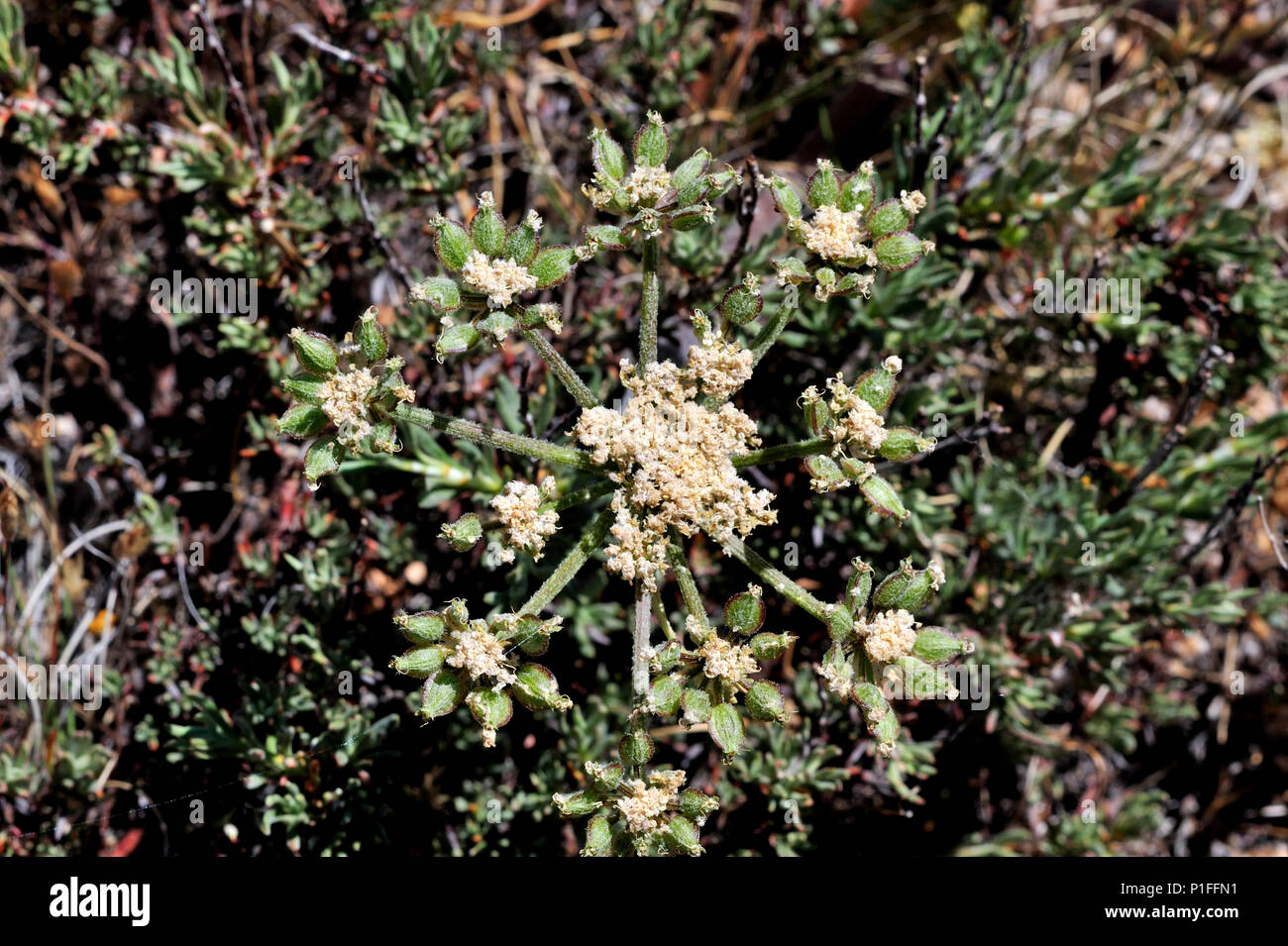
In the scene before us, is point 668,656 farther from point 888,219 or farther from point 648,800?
Answer: point 888,219

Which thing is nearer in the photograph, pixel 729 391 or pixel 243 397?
pixel 729 391

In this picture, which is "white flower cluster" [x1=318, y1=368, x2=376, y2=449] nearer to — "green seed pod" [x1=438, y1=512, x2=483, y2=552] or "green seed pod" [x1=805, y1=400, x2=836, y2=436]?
"green seed pod" [x1=438, y1=512, x2=483, y2=552]

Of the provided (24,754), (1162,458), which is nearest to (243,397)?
(24,754)

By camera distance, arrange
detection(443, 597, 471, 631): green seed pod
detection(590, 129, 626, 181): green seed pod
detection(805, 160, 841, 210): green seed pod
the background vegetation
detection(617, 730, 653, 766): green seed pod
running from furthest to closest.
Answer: the background vegetation
detection(805, 160, 841, 210): green seed pod
detection(590, 129, 626, 181): green seed pod
detection(617, 730, 653, 766): green seed pod
detection(443, 597, 471, 631): green seed pod

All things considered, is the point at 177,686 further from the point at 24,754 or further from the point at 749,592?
the point at 749,592

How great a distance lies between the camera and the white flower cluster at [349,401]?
3314 millimetres

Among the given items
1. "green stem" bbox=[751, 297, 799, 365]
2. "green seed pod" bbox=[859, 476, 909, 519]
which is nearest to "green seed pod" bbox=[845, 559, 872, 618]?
"green seed pod" bbox=[859, 476, 909, 519]

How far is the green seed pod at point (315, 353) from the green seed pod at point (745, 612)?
1.49m

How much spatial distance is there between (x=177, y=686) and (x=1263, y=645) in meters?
5.86

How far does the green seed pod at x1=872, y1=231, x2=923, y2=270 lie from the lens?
350 cm

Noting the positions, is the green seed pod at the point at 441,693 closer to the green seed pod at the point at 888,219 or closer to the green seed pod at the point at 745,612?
the green seed pod at the point at 745,612

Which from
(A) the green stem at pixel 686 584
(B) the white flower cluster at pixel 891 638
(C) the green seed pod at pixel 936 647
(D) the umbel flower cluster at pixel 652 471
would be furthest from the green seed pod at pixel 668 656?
(C) the green seed pod at pixel 936 647

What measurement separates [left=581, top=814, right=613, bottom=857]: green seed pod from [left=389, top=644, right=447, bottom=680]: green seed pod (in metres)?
0.71
